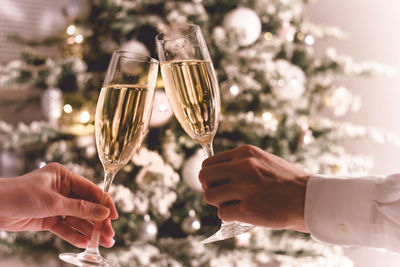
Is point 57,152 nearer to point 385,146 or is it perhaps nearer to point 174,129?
Answer: point 174,129

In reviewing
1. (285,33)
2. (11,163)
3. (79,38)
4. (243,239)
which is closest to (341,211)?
(243,239)

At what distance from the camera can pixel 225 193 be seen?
2.97ft

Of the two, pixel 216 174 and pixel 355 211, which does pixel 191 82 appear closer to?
pixel 216 174

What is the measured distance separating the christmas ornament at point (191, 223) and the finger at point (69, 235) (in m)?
1.07

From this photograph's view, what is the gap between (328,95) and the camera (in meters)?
2.61

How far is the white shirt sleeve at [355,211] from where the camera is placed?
2.96 feet

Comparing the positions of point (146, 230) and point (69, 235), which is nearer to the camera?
point (69, 235)

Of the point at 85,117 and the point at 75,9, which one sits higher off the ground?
the point at 75,9

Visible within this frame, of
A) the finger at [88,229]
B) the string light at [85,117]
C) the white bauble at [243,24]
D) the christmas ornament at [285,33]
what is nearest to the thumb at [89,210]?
the finger at [88,229]

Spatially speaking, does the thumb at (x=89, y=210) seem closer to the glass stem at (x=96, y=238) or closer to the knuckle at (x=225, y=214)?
the glass stem at (x=96, y=238)

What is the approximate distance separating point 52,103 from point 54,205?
1476mm

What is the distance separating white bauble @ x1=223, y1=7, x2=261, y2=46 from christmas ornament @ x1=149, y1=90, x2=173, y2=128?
46cm

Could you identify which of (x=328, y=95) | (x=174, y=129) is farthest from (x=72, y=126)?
(x=328, y=95)

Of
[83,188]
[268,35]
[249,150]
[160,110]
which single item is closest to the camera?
[249,150]
